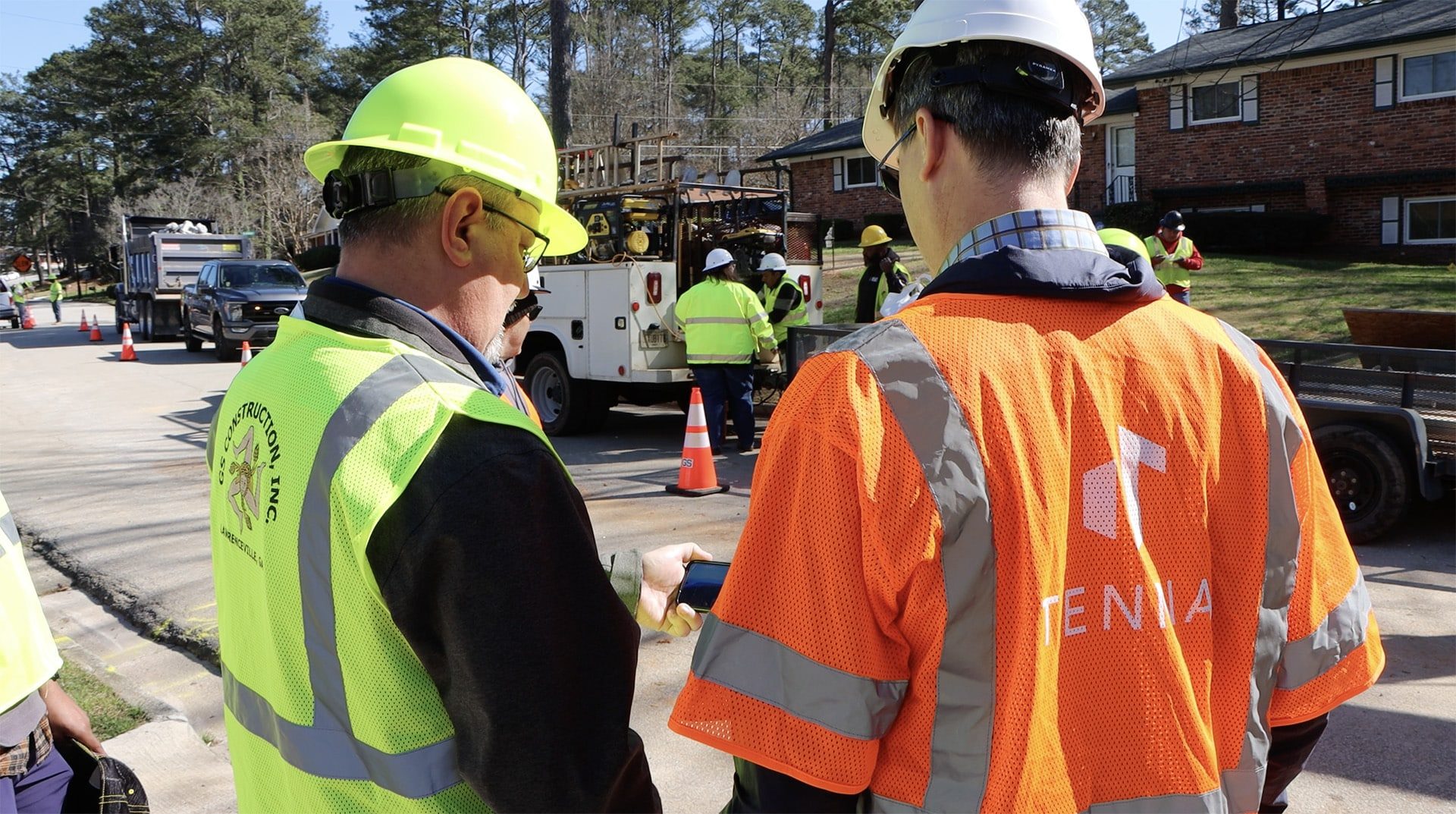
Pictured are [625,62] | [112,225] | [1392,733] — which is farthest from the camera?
[112,225]

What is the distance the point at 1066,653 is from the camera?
4.34 feet

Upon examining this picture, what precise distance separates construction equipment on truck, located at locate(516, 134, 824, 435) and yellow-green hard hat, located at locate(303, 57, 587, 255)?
840cm

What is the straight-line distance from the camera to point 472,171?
1.83 meters

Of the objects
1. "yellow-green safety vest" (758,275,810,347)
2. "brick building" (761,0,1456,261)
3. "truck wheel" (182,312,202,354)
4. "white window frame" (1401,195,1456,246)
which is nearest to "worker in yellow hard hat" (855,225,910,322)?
"yellow-green safety vest" (758,275,810,347)

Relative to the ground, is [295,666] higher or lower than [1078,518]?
lower

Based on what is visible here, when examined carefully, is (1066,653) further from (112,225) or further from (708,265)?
(112,225)

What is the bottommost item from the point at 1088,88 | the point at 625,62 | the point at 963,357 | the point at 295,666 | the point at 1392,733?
the point at 1392,733

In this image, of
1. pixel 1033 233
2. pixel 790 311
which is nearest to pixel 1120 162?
pixel 790 311

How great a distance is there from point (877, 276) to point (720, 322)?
254 centimetres

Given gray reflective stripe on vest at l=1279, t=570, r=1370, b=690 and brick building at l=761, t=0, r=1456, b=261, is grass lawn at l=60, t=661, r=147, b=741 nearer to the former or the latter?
gray reflective stripe on vest at l=1279, t=570, r=1370, b=690

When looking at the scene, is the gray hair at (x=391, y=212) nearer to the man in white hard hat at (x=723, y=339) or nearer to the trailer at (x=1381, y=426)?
the trailer at (x=1381, y=426)

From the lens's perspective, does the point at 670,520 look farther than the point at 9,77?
No

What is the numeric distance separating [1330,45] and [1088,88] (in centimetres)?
2683

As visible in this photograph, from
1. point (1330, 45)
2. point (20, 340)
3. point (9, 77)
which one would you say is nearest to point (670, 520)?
point (1330, 45)
